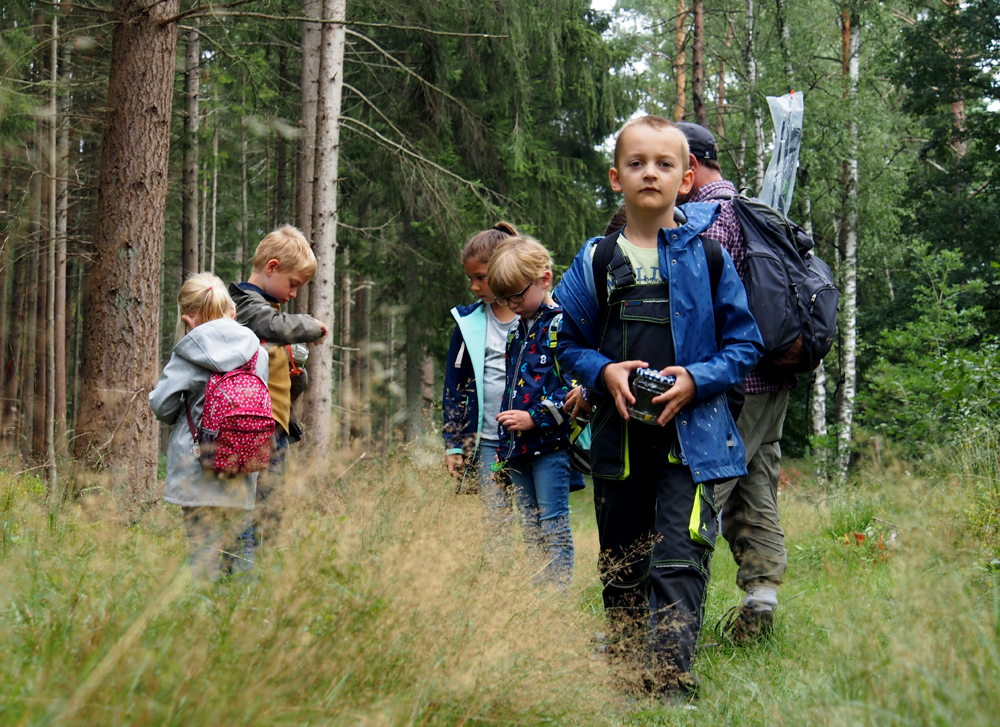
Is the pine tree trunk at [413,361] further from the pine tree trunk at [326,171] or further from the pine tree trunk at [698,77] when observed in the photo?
the pine tree trunk at [698,77]

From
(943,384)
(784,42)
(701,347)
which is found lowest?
(943,384)

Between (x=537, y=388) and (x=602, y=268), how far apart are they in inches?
38.6

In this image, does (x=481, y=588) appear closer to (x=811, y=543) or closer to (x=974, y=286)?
(x=811, y=543)

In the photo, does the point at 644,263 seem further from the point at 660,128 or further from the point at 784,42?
the point at 784,42

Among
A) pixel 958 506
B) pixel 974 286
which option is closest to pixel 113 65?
pixel 958 506

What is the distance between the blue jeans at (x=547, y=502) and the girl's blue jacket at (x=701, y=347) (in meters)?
0.89

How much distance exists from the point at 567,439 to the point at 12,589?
240cm

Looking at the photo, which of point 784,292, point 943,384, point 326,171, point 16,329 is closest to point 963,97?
point 943,384

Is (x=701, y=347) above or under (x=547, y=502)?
above

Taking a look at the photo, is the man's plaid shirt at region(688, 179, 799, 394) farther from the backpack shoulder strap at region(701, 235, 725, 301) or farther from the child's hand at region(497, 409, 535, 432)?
the child's hand at region(497, 409, 535, 432)

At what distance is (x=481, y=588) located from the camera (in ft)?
8.66

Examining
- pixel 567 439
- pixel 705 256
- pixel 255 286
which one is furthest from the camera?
pixel 255 286

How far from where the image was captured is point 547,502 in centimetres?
404

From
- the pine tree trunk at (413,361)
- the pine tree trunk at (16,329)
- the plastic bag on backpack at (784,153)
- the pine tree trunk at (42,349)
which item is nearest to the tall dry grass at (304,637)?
the plastic bag on backpack at (784,153)
